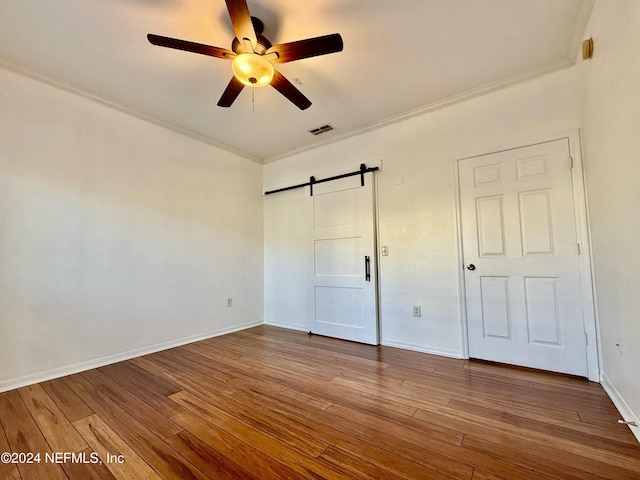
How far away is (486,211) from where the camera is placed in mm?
2680

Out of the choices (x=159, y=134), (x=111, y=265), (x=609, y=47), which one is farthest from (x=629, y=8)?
(x=111, y=265)

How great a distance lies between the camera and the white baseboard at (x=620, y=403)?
1535 millimetres

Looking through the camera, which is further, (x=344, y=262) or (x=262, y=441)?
(x=344, y=262)

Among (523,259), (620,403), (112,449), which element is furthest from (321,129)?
(620,403)

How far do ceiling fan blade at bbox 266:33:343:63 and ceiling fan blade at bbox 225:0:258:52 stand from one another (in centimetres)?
15

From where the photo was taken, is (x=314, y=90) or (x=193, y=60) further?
(x=314, y=90)

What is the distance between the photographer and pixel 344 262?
11.7 ft

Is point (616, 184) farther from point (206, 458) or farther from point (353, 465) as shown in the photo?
point (206, 458)

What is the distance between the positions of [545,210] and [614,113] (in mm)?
962

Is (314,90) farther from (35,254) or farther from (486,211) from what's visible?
(35,254)

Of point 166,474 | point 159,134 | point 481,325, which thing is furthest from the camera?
point 159,134

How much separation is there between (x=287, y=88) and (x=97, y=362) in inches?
121

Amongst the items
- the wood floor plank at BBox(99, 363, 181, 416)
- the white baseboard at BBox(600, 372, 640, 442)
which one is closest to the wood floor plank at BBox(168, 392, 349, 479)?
the wood floor plank at BBox(99, 363, 181, 416)

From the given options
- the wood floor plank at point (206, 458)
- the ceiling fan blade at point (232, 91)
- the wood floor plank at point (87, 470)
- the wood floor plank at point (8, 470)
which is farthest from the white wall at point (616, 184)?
the wood floor plank at point (8, 470)
